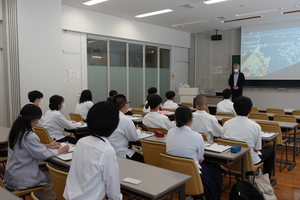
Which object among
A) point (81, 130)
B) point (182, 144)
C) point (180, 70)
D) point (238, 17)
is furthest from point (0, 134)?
point (180, 70)

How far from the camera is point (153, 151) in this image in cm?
293

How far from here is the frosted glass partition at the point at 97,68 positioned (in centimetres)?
781

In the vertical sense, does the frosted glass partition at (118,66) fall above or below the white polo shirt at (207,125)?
above

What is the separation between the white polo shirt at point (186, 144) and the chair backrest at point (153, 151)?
0.78 ft

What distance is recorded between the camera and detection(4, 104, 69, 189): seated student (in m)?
2.37

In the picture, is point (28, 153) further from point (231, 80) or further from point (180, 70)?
point (180, 70)

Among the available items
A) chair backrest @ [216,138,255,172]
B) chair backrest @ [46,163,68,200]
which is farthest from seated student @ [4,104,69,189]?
chair backrest @ [216,138,255,172]

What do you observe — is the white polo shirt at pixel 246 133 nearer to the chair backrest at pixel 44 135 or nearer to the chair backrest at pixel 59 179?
the chair backrest at pixel 59 179

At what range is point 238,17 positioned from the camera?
844 cm

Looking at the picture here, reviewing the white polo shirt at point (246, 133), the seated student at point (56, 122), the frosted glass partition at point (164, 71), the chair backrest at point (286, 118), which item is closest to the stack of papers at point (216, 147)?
the white polo shirt at point (246, 133)

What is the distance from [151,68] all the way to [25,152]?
7764mm

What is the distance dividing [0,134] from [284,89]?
897 centimetres

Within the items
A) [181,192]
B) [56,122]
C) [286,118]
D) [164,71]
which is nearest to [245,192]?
[181,192]

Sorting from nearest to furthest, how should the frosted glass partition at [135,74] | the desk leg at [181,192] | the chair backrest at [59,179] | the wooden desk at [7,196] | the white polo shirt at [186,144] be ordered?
the wooden desk at [7,196] < the chair backrest at [59,179] < the desk leg at [181,192] < the white polo shirt at [186,144] < the frosted glass partition at [135,74]
